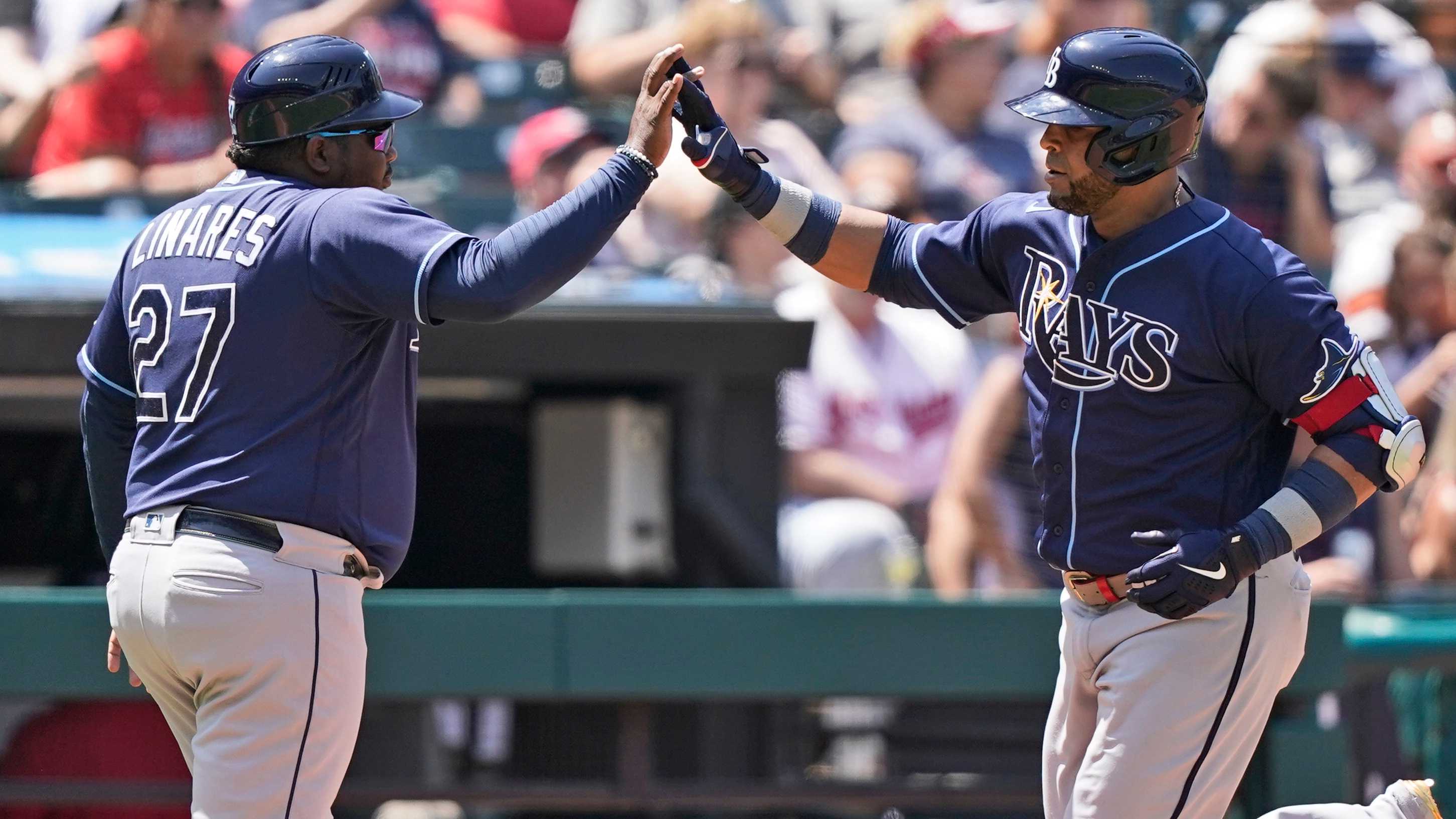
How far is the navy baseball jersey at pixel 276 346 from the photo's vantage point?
2.79 meters

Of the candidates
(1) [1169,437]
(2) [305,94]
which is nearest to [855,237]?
(1) [1169,437]

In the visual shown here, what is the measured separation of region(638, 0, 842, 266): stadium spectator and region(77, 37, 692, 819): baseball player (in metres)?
2.83

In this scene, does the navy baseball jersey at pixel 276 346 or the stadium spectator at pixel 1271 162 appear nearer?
the navy baseball jersey at pixel 276 346

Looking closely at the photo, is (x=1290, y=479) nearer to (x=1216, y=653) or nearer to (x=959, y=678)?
(x=1216, y=653)

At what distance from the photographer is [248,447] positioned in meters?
2.84

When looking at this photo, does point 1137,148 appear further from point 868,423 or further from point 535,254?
point 868,423

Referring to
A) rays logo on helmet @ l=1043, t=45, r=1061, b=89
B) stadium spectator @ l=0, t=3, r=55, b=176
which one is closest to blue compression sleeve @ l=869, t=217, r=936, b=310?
rays logo on helmet @ l=1043, t=45, r=1061, b=89

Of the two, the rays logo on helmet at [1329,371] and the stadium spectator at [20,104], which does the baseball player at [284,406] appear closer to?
the rays logo on helmet at [1329,371]

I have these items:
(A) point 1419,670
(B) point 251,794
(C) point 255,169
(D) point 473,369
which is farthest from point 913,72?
(B) point 251,794

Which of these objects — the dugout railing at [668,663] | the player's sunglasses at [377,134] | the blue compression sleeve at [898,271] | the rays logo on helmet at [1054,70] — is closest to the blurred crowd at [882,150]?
the dugout railing at [668,663]

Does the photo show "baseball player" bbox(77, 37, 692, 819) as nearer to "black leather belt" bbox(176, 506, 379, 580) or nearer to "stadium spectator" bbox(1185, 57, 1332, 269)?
"black leather belt" bbox(176, 506, 379, 580)

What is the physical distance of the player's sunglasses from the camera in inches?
117

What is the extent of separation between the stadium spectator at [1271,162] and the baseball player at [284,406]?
12.8 feet

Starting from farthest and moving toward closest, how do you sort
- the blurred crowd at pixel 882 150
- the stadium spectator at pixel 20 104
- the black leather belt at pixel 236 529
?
the stadium spectator at pixel 20 104 → the blurred crowd at pixel 882 150 → the black leather belt at pixel 236 529
